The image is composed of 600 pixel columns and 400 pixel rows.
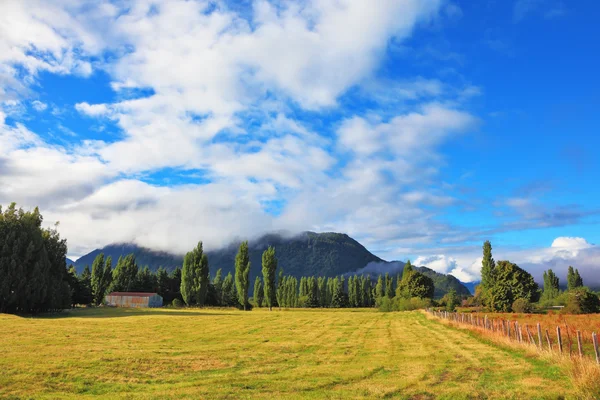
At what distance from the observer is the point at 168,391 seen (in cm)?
1255

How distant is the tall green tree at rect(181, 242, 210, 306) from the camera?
101m

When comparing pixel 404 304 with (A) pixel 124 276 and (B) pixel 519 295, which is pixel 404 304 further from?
(A) pixel 124 276

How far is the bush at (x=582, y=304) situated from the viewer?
207ft

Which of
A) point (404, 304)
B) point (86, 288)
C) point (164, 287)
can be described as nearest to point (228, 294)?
point (164, 287)

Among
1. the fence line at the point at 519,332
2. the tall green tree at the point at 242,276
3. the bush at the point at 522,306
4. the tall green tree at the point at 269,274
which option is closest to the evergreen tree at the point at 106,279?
the tall green tree at the point at 242,276

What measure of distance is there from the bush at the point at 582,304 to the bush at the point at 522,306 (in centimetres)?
488

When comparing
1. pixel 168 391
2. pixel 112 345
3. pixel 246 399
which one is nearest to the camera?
pixel 246 399

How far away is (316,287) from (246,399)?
5947 inches

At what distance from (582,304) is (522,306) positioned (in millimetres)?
8911

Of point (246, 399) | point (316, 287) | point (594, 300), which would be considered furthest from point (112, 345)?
point (316, 287)

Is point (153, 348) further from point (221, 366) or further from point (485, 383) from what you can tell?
point (485, 383)

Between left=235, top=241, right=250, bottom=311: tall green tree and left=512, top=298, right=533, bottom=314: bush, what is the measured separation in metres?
57.9

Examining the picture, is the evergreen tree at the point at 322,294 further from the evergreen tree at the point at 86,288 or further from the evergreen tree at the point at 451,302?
the evergreen tree at the point at 86,288

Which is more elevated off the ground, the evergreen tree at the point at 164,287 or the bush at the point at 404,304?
the evergreen tree at the point at 164,287
